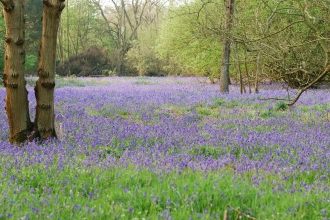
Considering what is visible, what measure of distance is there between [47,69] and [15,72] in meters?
0.52

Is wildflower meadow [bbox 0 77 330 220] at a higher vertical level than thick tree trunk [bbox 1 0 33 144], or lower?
lower

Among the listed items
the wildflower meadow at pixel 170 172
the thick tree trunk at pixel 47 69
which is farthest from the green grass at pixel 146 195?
the thick tree trunk at pixel 47 69

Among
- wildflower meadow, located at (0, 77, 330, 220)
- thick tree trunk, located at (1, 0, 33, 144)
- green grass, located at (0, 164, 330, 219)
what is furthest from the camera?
thick tree trunk, located at (1, 0, 33, 144)

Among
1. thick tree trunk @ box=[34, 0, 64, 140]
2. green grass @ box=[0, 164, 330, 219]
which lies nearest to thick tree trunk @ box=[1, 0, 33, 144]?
thick tree trunk @ box=[34, 0, 64, 140]

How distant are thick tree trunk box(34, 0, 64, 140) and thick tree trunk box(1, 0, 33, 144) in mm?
248

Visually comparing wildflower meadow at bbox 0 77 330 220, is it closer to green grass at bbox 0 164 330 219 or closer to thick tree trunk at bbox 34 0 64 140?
green grass at bbox 0 164 330 219

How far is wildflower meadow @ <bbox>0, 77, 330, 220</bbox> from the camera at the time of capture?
304 cm

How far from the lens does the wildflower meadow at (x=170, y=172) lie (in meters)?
3.04

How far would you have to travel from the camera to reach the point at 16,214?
2.74m

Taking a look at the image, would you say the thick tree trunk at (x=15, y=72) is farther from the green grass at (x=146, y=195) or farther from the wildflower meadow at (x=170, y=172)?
the green grass at (x=146, y=195)

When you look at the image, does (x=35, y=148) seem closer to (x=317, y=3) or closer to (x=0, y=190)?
(x=0, y=190)

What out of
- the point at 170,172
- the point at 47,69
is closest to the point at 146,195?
the point at 170,172

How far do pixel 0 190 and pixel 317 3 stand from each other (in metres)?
6.54

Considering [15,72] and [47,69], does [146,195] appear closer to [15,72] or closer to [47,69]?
[47,69]
